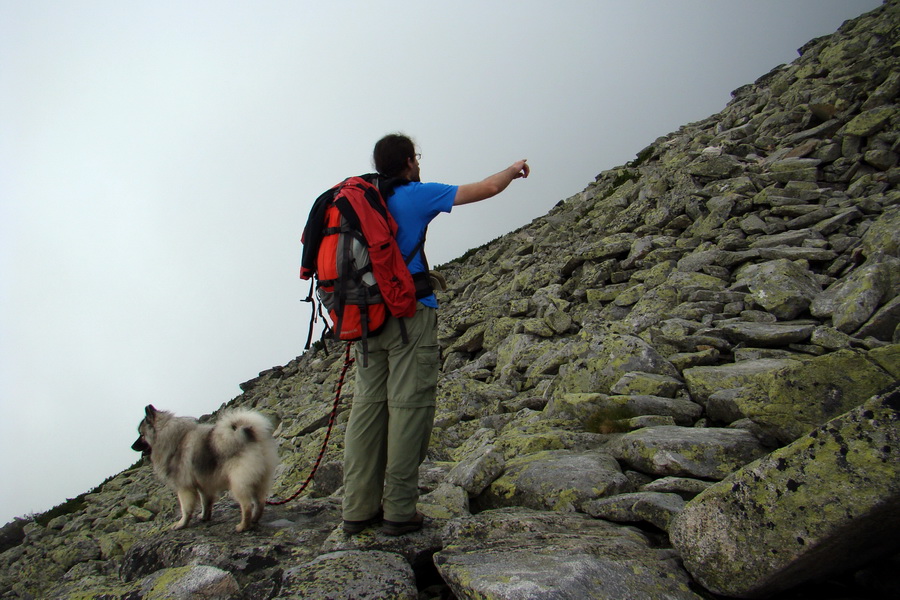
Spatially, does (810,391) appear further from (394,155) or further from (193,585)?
(193,585)

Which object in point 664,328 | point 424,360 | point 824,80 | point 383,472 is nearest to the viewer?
point 424,360

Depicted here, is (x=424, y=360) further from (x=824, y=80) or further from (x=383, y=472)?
(x=824, y=80)

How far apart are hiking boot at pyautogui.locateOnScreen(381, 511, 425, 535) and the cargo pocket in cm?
111

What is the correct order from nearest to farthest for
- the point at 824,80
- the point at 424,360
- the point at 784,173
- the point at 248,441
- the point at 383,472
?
the point at 424,360 → the point at 383,472 → the point at 248,441 → the point at 784,173 → the point at 824,80

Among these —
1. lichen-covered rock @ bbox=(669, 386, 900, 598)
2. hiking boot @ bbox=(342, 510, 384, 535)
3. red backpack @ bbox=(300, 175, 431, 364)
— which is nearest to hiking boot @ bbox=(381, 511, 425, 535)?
hiking boot @ bbox=(342, 510, 384, 535)

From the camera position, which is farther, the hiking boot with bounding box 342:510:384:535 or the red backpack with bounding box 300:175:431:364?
the hiking boot with bounding box 342:510:384:535

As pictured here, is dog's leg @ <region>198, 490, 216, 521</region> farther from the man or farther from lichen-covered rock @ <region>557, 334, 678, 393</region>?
lichen-covered rock @ <region>557, 334, 678, 393</region>

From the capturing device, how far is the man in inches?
170

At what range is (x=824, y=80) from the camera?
20453 millimetres

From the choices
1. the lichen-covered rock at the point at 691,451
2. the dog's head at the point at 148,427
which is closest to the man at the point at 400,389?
the lichen-covered rock at the point at 691,451

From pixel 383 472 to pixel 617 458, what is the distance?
2.48 metres

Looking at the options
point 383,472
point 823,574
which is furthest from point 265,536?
point 823,574

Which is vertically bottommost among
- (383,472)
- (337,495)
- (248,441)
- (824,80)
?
(337,495)

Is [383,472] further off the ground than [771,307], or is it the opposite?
[383,472]
